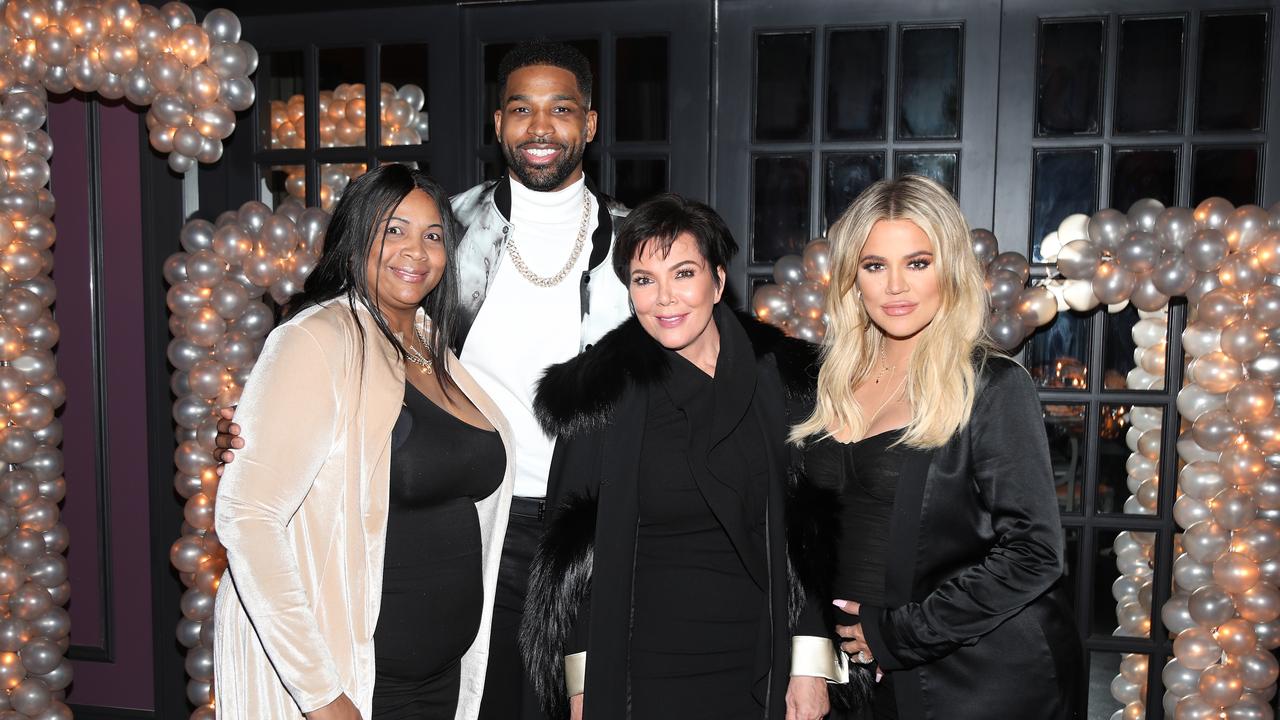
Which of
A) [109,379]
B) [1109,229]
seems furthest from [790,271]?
[109,379]

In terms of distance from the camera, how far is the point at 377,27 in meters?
4.12

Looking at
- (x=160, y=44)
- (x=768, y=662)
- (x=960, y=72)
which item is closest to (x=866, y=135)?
(x=960, y=72)

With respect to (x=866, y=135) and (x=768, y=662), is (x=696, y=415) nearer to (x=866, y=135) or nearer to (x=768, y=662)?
(x=768, y=662)

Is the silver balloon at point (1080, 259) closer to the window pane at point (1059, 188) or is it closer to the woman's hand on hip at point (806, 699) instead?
the window pane at point (1059, 188)

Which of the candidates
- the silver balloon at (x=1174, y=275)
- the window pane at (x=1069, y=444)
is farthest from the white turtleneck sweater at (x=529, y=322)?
the window pane at (x=1069, y=444)

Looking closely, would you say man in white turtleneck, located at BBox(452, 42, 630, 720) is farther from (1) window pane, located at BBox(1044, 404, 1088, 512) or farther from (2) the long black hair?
(1) window pane, located at BBox(1044, 404, 1088, 512)

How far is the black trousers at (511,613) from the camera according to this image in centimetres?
274

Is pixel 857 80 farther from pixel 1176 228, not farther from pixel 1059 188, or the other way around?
pixel 1176 228

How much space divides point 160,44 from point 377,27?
895 mm

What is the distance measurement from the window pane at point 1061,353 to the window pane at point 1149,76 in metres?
0.75

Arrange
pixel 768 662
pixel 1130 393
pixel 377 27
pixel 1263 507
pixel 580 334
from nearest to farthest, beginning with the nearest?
pixel 768 662 → pixel 580 334 → pixel 1263 507 → pixel 1130 393 → pixel 377 27

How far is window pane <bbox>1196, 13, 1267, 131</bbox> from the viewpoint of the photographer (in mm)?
3646

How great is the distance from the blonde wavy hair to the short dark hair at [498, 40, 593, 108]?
1.00m

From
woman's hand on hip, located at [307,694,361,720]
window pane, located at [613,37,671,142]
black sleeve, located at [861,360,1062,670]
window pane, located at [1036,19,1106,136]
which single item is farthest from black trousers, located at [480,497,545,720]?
window pane, located at [1036,19,1106,136]
